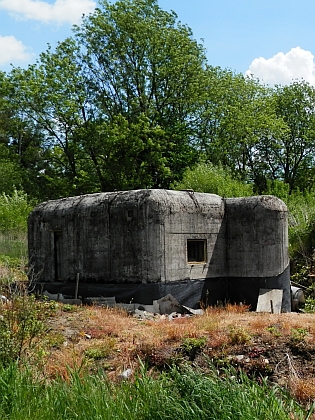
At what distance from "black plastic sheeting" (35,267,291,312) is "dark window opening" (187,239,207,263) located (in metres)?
0.58

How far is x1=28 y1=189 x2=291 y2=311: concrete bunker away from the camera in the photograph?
1428 centimetres

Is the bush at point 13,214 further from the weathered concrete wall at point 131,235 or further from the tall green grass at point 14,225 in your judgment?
the weathered concrete wall at point 131,235

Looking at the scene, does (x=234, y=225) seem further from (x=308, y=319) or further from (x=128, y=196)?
(x=308, y=319)

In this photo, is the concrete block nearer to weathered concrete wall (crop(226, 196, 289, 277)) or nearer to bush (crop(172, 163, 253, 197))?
weathered concrete wall (crop(226, 196, 289, 277))

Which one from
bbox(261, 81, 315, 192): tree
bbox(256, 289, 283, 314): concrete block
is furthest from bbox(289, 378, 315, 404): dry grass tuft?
bbox(261, 81, 315, 192): tree

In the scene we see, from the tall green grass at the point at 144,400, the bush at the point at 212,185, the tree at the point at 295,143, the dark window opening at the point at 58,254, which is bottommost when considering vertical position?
the tall green grass at the point at 144,400

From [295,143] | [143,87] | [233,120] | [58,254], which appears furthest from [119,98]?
[58,254]

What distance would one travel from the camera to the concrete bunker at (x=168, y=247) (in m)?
14.3

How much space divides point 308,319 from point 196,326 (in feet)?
7.01

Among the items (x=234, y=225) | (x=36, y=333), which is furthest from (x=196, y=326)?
(x=234, y=225)

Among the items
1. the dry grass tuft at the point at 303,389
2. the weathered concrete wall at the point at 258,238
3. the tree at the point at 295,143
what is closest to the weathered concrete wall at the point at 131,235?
the weathered concrete wall at the point at 258,238

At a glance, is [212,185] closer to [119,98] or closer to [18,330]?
[119,98]

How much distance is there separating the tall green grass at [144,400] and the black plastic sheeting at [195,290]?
690 centimetres

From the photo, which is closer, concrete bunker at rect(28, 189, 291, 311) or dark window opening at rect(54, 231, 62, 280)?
concrete bunker at rect(28, 189, 291, 311)
